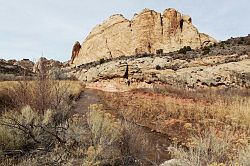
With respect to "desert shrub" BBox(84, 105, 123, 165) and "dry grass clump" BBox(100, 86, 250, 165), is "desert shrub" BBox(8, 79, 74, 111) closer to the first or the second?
"dry grass clump" BBox(100, 86, 250, 165)

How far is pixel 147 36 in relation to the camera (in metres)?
52.6

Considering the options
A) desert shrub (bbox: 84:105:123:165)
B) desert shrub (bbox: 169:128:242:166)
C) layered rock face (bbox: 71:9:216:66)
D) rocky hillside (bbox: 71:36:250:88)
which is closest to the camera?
desert shrub (bbox: 169:128:242:166)

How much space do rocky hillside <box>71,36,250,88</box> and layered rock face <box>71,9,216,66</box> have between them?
17.2 meters

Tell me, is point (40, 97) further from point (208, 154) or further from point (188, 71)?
point (188, 71)

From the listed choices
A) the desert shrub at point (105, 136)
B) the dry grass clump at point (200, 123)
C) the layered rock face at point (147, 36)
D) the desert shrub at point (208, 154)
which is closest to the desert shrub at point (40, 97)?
the dry grass clump at point (200, 123)

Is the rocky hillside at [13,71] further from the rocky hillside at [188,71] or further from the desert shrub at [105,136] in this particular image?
the rocky hillside at [188,71]

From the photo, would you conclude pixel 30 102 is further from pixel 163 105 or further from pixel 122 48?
pixel 122 48

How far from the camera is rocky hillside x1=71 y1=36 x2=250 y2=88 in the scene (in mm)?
23594

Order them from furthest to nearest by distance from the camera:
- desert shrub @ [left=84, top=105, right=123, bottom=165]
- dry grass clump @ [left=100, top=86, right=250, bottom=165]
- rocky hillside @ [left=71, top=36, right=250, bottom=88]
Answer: rocky hillside @ [left=71, top=36, right=250, bottom=88] < desert shrub @ [left=84, top=105, right=123, bottom=165] < dry grass clump @ [left=100, top=86, right=250, bottom=165]

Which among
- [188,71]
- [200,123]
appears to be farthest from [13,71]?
[200,123]

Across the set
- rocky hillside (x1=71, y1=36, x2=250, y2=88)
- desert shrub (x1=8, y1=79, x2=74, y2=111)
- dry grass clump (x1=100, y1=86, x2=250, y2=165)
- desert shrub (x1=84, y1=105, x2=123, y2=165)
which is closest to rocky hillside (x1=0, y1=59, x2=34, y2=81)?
desert shrub (x1=8, y1=79, x2=74, y2=111)

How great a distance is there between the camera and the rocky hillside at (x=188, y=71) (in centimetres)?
2359

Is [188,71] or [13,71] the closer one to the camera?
[188,71]

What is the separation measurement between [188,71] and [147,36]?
2714cm
